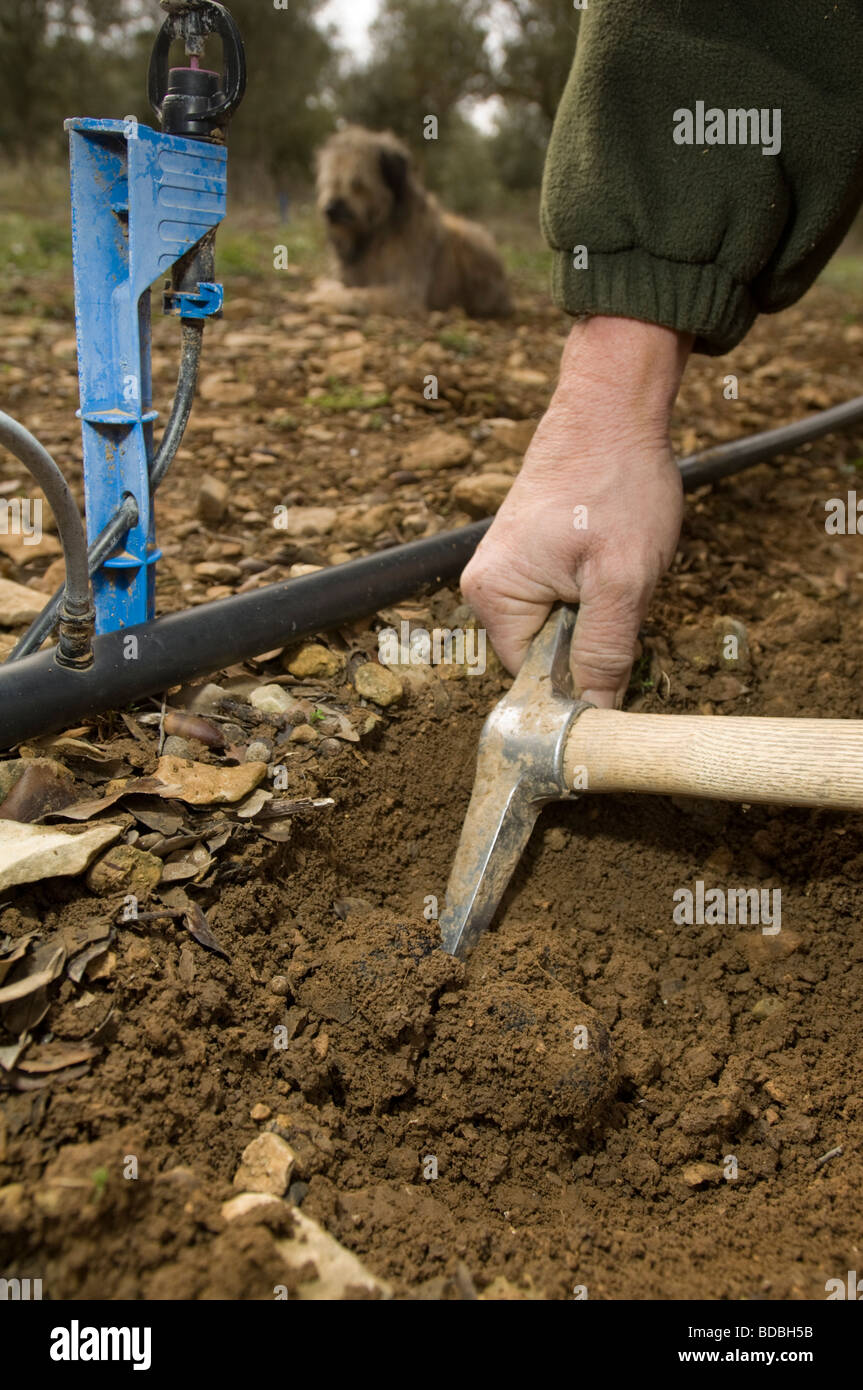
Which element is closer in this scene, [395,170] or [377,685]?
[377,685]

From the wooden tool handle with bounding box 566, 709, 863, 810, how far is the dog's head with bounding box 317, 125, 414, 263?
245 inches

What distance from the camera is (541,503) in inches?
73.8

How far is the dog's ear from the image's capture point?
7031 mm

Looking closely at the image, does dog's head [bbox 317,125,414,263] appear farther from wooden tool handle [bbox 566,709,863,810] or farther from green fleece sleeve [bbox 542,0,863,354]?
wooden tool handle [bbox 566,709,863,810]

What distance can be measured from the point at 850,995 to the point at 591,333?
136 centimetres

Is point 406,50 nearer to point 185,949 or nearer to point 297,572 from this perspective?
point 297,572

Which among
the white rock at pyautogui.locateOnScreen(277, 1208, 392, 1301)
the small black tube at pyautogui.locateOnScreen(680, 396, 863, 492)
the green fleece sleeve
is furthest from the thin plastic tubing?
the small black tube at pyautogui.locateOnScreen(680, 396, 863, 492)

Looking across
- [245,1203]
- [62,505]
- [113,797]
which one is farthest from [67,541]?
[245,1203]

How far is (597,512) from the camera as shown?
1.84m

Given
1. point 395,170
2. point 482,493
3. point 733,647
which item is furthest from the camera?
point 395,170

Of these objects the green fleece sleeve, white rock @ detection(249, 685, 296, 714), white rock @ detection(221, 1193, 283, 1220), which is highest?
the green fleece sleeve

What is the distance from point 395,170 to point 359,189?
1.17 ft

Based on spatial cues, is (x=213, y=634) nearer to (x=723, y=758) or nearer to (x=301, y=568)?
(x=301, y=568)

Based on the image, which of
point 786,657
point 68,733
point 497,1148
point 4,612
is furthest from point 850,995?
point 4,612
